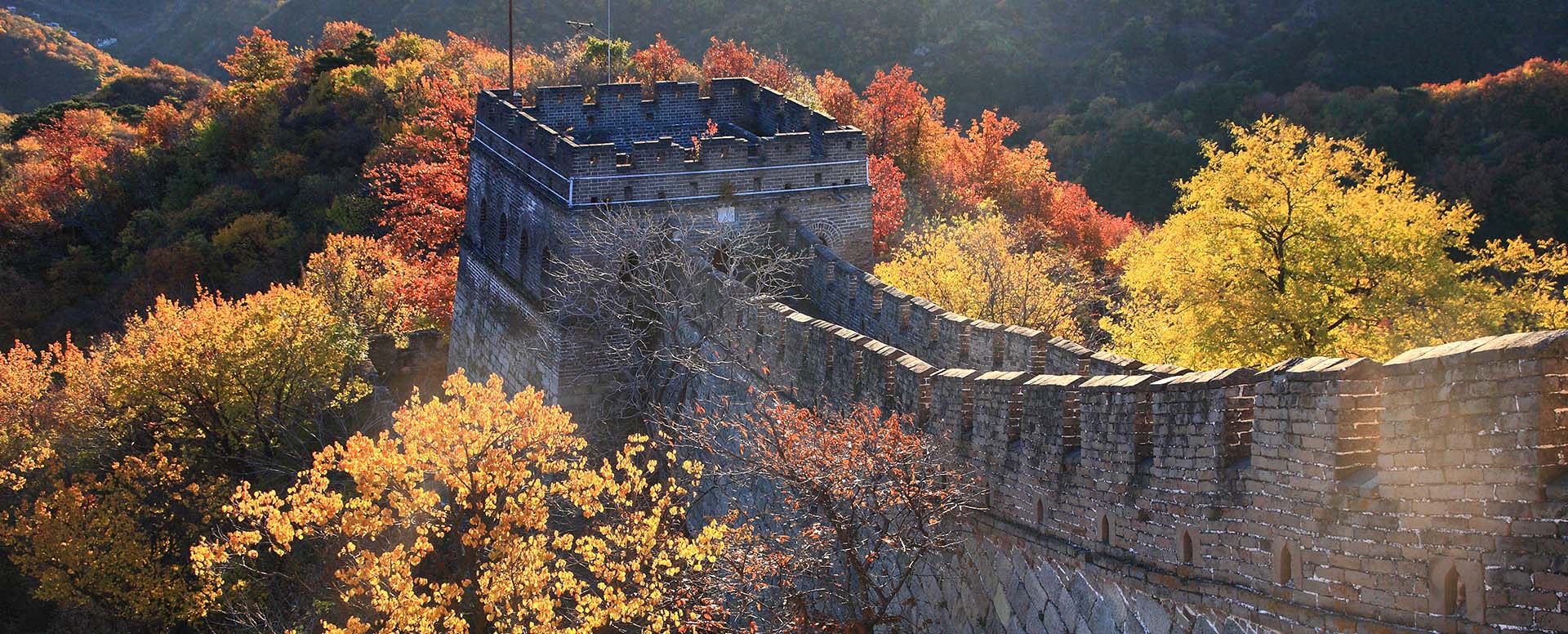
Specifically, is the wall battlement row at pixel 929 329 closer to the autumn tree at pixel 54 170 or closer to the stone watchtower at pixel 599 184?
the stone watchtower at pixel 599 184

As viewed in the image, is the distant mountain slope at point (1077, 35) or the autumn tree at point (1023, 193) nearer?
the autumn tree at point (1023, 193)

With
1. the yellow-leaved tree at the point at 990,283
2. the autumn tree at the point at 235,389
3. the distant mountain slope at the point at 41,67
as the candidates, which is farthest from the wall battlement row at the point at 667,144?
the distant mountain slope at the point at 41,67

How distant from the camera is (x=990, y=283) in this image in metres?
24.8

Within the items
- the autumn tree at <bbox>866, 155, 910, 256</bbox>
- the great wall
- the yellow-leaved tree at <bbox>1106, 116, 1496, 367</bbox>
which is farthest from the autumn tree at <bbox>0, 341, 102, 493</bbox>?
the yellow-leaved tree at <bbox>1106, 116, 1496, 367</bbox>

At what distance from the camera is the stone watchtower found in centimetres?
2264

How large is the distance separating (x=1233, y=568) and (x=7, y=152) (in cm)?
7172

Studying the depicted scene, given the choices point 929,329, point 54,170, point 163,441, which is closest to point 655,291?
point 929,329

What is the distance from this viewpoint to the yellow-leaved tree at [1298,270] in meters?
22.0

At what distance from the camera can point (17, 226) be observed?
57.5 m

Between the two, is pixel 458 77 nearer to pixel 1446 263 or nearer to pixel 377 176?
pixel 377 176

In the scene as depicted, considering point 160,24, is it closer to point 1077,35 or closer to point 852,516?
point 1077,35

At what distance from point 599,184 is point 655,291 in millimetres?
1807

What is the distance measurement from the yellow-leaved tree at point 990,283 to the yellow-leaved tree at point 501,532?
572 cm

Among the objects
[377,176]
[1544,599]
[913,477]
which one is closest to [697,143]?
[913,477]
